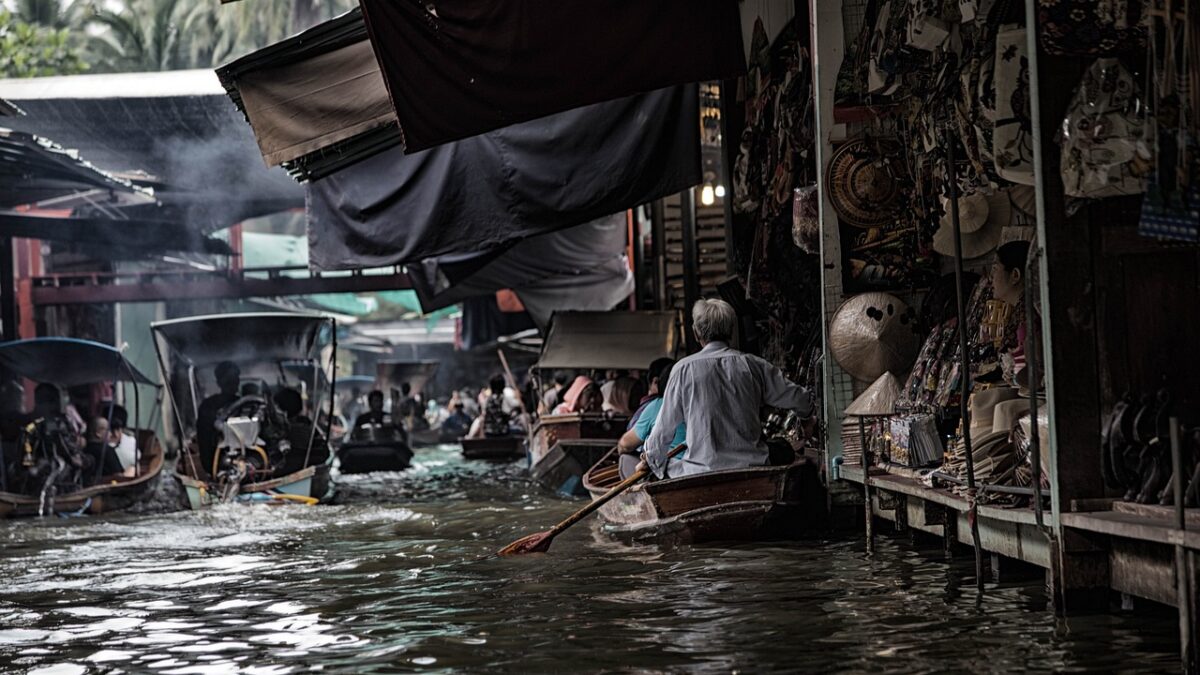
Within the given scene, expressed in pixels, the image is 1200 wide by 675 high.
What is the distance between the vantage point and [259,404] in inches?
664

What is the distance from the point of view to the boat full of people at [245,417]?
52.3ft

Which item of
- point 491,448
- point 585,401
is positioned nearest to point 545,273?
point 585,401

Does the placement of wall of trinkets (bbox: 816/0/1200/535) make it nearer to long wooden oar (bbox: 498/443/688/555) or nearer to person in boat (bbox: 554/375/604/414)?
long wooden oar (bbox: 498/443/688/555)

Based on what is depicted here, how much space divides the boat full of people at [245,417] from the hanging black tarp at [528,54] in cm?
840

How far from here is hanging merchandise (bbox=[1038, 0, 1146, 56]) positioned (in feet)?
17.2

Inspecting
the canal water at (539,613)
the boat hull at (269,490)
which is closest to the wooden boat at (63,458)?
the boat hull at (269,490)

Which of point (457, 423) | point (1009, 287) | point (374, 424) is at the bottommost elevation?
point (457, 423)

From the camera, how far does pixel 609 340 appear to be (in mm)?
18281

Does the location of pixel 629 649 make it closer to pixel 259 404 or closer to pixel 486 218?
pixel 486 218

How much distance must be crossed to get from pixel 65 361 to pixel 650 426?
10.8m

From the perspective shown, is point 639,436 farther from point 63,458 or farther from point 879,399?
point 63,458

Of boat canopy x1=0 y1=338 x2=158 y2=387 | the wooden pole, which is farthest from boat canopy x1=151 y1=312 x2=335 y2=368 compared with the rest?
the wooden pole

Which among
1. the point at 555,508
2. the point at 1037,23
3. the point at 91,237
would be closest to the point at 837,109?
the point at 1037,23

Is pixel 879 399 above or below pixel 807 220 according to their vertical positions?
below
